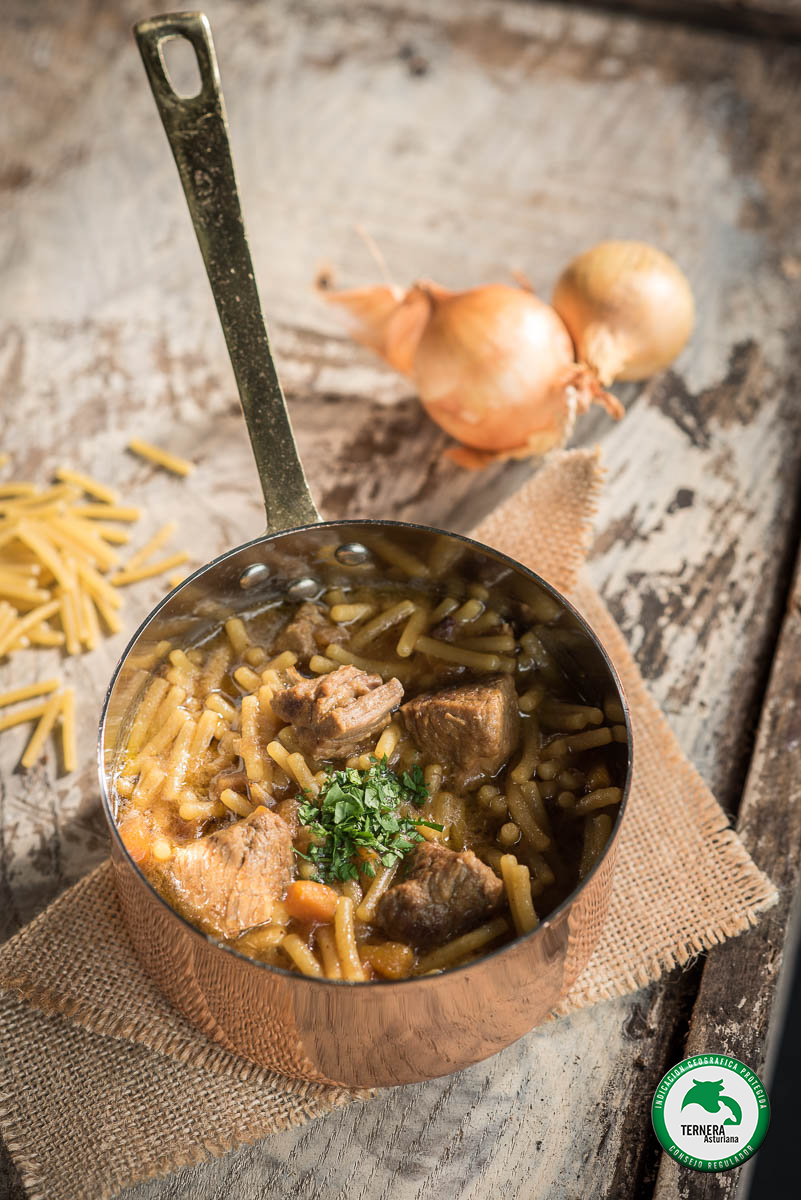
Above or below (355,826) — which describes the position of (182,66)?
above

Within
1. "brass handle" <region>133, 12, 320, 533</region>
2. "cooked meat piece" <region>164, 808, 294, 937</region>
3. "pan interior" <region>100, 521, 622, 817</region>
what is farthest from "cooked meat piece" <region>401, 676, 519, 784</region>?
"brass handle" <region>133, 12, 320, 533</region>

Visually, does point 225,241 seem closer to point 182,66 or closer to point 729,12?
point 182,66

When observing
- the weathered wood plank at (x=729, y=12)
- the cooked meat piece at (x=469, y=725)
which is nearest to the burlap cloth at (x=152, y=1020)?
the cooked meat piece at (x=469, y=725)

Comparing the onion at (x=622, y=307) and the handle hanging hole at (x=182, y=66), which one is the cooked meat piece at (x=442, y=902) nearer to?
the onion at (x=622, y=307)

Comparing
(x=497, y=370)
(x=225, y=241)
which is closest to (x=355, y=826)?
(x=225, y=241)

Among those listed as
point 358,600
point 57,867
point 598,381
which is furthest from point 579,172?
point 57,867

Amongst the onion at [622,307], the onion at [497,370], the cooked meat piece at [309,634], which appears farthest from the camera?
the onion at [622,307]
